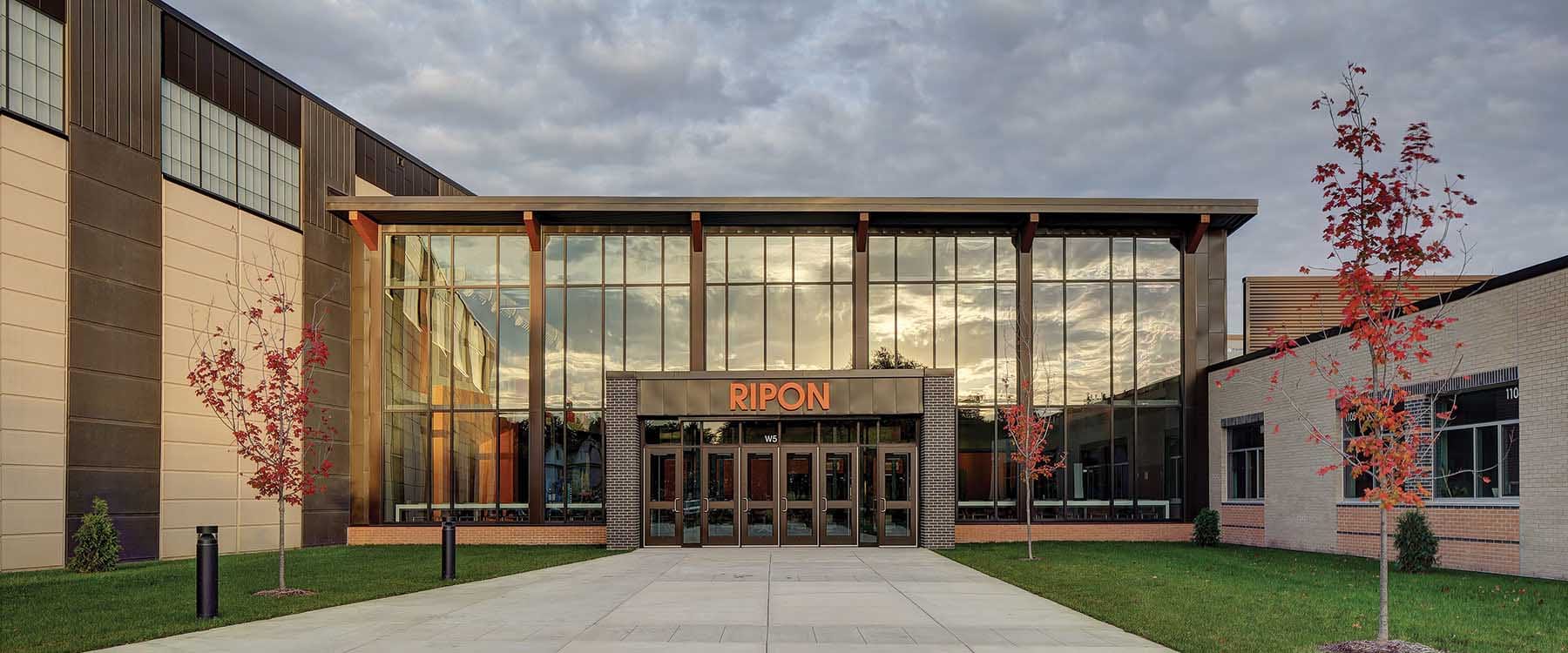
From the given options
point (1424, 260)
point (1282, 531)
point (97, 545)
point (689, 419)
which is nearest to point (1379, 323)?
point (1424, 260)

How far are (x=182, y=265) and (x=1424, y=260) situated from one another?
2255cm

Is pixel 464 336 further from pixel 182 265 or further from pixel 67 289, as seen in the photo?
pixel 67 289

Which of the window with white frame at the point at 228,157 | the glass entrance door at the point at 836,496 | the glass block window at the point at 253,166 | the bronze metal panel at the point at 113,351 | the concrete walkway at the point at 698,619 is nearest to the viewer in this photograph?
the concrete walkway at the point at 698,619

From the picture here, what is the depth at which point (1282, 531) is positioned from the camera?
995 inches

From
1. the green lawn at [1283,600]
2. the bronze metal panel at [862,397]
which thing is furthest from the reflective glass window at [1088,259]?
the green lawn at [1283,600]

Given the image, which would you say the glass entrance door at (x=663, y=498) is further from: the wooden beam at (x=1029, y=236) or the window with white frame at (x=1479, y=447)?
the window with white frame at (x=1479, y=447)

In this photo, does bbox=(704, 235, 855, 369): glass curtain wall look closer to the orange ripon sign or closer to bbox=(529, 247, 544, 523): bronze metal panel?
the orange ripon sign

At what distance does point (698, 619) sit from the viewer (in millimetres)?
13117

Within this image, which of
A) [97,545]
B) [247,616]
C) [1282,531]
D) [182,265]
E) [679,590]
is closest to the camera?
[247,616]

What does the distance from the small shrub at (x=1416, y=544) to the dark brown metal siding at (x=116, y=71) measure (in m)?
24.3

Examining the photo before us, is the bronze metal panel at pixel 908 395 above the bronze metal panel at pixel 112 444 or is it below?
above

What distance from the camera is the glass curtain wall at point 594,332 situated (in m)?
29.1

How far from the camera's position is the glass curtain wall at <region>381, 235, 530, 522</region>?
95.7 ft

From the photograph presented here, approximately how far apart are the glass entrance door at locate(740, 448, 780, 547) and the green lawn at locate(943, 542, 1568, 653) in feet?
17.7
